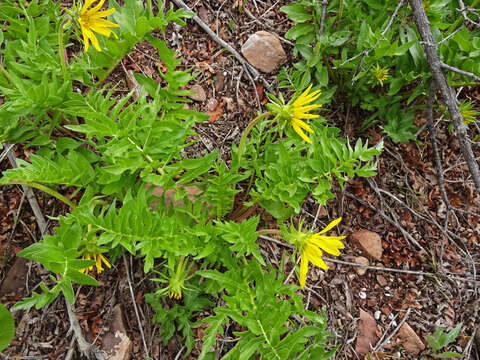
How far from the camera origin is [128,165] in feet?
5.16

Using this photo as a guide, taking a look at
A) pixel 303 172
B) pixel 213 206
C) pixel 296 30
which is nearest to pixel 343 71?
pixel 296 30

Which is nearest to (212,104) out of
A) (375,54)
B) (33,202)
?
(375,54)

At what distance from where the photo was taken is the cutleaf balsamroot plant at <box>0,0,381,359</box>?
5.12 ft

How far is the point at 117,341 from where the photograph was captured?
192 centimetres

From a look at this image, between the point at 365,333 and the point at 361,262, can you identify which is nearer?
the point at 365,333

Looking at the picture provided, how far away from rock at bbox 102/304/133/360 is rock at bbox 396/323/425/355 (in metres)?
1.63

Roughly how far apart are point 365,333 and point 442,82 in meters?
1.55

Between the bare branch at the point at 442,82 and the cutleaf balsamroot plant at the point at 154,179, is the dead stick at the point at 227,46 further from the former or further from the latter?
the bare branch at the point at 442,82

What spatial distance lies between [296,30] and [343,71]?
41cm

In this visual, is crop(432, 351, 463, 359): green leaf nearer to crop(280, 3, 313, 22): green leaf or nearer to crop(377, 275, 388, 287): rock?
crop(377, 275, 388, 287): rock

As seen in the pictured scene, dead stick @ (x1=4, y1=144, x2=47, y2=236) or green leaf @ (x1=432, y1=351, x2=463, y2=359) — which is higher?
dead stick @ (x1=4, y1=144, x2=47, y2=236)

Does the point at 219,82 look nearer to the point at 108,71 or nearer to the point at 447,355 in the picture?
the point at 108,71

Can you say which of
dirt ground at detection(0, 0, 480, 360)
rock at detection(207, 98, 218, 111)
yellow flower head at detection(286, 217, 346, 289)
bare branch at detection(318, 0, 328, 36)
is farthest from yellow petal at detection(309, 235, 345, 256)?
bare branch at detection(318, 0, 328, 36)

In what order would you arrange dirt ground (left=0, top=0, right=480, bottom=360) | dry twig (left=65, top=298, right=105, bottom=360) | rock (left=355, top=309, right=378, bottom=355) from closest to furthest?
dry twig (left=65, top=298, right=105, bottom=360)
dirt ground (left=0, top=0, right=480, bottom=360)
rock (left=355, top=309, right=378, bottom=355)
